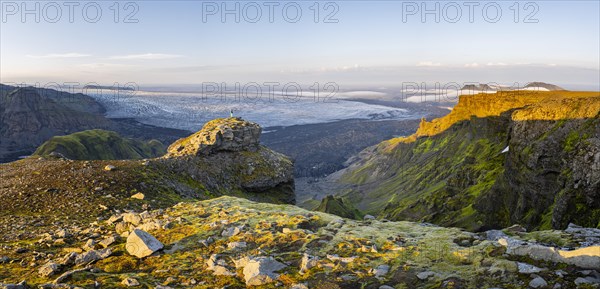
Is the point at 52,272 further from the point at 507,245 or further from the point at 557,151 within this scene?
the point at 557,151

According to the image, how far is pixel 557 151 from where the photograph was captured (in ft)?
224

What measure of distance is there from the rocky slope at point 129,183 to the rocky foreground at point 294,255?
658 centimetres

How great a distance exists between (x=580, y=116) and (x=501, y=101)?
143030 millimetres

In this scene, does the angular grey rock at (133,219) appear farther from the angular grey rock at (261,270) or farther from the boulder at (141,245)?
the angular grey rock at (261,270)

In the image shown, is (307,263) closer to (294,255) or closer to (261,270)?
(294,255)

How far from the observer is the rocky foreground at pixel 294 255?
1377 cm

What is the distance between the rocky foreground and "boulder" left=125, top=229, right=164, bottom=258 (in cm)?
5

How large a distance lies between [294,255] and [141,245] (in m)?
7.36

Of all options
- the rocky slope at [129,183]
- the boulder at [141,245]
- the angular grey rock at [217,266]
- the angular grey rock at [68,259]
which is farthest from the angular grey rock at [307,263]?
the rocky slope at [129,183]

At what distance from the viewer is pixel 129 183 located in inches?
1411

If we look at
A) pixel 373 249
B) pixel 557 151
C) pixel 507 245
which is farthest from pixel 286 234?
pixel 557 151

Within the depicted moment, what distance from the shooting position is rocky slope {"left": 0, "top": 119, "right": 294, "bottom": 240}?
28.1 metres

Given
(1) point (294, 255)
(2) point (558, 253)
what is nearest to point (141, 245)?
(1) point (294, 255)

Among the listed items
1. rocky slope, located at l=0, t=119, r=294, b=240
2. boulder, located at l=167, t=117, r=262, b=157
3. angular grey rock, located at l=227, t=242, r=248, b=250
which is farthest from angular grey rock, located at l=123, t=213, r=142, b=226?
boulder, located at l=167, t=117, r=262, b=157
